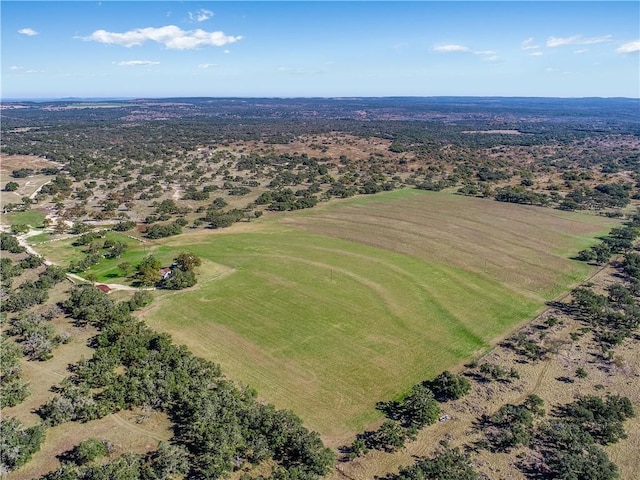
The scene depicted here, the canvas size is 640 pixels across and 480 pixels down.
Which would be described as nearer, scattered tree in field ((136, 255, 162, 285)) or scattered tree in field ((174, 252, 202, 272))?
scattered tree in field ((136, 255, 162, 285))

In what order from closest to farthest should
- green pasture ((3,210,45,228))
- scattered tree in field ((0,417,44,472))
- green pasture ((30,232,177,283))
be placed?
scattered tree in field ((0,417,44,472)) < green pasture ((30,232,177,283)) < green pasture ((3,210,45,228))

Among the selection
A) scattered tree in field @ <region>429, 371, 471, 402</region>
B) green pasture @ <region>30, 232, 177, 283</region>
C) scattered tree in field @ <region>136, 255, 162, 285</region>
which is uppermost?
scattered tree in field @ <region>136, 255, 162, 285</region>

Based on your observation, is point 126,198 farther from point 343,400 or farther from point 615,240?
point 615,240

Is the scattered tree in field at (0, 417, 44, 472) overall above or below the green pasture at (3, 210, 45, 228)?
below

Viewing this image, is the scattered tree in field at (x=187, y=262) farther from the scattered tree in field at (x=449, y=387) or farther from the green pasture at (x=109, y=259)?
the scattered tree in field at (x=449, y=387)

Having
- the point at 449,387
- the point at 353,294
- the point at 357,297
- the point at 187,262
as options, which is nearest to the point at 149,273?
the point at 187,262

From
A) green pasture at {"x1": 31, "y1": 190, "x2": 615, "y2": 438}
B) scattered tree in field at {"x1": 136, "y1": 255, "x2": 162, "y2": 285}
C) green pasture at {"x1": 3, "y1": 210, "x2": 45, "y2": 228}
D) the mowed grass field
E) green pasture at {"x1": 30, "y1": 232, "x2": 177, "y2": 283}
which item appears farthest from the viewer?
green pasture at {"x1": 3, "y1": 210, "x2": 45, "y2": 228}

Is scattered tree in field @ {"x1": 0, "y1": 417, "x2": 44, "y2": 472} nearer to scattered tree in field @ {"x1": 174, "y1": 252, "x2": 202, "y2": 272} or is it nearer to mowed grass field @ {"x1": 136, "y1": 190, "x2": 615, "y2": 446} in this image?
mowed grass field @ {"x1": 136, "y1": 190, "x2": 615, "y2": 446}

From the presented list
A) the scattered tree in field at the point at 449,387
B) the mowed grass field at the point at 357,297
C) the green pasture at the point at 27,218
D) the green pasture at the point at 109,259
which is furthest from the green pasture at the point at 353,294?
the green pasture at the point at 27,218

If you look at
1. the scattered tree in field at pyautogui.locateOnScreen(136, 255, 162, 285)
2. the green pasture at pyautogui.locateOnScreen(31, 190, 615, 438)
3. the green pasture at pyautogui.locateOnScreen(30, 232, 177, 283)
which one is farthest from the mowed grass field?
Result: the scattered tree in field at pyautogui.locateOnScreen(136, 255, 162, 285)
